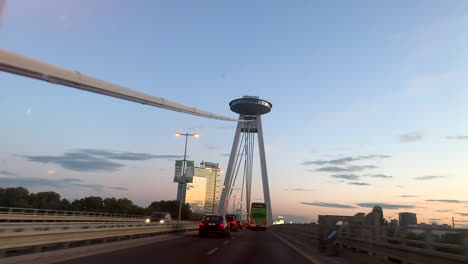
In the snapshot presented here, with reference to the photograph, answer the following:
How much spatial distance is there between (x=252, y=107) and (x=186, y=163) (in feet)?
277

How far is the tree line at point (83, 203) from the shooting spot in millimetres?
97062

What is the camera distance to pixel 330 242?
16312 millimetres

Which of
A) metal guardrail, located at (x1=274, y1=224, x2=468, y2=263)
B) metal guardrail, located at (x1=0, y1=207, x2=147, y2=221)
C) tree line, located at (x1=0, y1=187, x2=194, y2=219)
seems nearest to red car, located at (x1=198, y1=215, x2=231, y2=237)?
metal guardrail, located at (x1=274, y1=224, x2=468, y2=263)

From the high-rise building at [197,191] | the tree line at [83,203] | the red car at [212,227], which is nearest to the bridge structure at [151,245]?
the red car at [212,227]

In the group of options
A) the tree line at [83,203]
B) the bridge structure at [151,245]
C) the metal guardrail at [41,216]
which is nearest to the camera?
the bridge structure at [151,245]

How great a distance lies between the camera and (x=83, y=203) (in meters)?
136

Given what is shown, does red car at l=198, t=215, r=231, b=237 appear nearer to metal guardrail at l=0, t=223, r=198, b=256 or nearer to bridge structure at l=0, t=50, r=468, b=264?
bridge structure at l=0, t=50, r=468, b=264

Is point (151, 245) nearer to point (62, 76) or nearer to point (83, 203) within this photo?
point (62, 76)

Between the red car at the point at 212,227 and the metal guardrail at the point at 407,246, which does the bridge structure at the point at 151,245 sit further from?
the red car at the point at 212,227

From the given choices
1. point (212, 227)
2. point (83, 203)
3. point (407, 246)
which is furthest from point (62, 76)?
point (83, 203)

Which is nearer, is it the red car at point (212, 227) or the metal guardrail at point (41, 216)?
the red car at point (212, 227)

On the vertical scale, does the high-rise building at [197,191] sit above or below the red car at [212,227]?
above

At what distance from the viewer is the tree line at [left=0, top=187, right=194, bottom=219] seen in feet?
318

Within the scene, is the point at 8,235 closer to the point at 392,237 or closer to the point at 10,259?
the point at 10,259
